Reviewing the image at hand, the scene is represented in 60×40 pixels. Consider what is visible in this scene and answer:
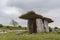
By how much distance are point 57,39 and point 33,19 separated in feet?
50.0

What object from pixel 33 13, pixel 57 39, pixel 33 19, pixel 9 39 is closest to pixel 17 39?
pixel 9 39

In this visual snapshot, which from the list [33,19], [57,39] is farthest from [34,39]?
[33,19]

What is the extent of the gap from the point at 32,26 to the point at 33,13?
3621mm

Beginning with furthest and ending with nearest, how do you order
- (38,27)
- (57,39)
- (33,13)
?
1. (38,27)
2. (33,13)
3. (57,39)

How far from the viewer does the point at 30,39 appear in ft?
65.1

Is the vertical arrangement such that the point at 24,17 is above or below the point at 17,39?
above

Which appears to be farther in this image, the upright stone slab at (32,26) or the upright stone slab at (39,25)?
the upright stone slab at (32,26)

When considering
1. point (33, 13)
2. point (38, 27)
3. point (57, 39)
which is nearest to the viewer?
point (57, 39)

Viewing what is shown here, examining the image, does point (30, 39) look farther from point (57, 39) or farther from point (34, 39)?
point (57, 39)

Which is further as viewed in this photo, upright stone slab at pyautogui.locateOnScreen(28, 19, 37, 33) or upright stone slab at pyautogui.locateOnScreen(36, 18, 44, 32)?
upright stone slab at pyautogui.locateOnScreen(28, 19, 37, 33)

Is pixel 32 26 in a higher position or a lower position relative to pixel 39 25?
lower

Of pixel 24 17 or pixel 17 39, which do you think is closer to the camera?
pixel 17 39

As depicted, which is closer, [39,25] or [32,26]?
[39,25]

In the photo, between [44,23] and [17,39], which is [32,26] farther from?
[17,39]
